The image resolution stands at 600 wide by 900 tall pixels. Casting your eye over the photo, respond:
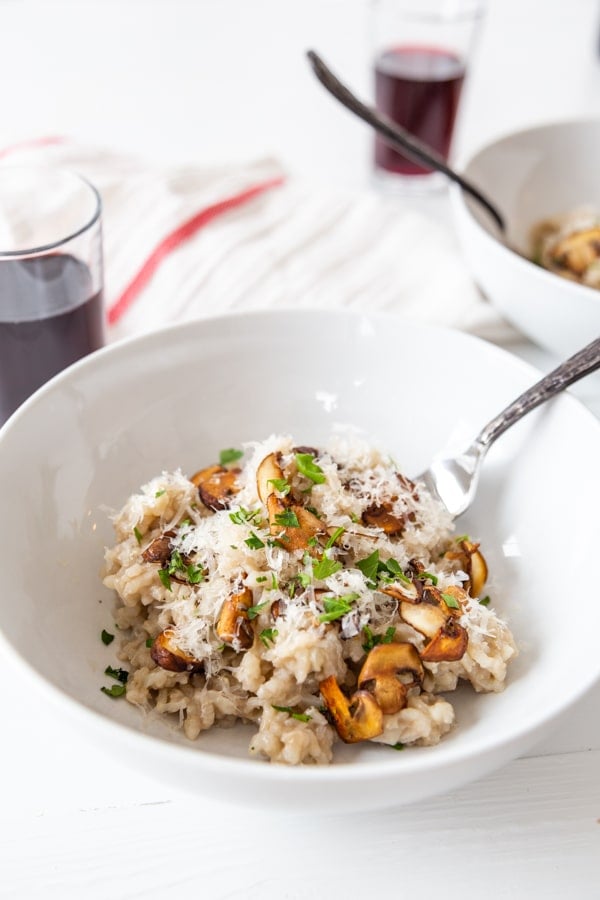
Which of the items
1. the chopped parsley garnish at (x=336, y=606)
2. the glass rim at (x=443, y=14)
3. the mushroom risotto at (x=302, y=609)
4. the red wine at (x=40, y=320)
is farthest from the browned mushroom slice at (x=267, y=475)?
the glass rim at (x=443, y=14)

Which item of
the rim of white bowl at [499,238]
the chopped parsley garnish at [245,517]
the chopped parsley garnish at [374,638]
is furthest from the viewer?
the rim of white bowl at [499,238]

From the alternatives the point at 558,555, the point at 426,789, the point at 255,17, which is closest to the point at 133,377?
the point at 558,555

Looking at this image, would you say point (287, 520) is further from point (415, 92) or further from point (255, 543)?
point (415, 92)

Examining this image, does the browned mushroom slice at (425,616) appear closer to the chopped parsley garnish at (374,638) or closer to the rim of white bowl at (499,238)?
the chopped parsley garnish at (374,638)

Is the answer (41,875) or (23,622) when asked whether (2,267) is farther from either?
(41,875)

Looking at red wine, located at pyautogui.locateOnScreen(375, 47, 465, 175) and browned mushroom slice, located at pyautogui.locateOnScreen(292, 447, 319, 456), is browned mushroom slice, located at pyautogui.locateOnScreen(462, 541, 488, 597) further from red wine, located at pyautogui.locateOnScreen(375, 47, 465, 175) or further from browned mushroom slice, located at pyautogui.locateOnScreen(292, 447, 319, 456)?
red wine, located at pyautogui.locateOnScreen(375, 47, 465, 175)

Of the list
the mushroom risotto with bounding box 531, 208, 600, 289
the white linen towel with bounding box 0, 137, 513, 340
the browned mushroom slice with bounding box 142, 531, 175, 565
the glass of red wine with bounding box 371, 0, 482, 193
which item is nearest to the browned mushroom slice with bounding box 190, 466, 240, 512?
the browned mushroom slice with bounding box 142, 531, 175, 565
